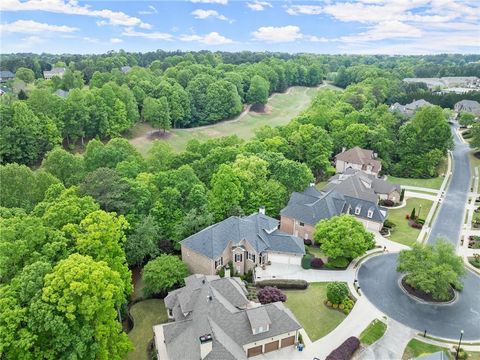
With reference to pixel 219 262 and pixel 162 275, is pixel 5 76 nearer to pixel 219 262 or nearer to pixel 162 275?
pixel 162 275

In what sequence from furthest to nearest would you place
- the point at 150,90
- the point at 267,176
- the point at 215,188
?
the point at 150,90
the point at 267,176
the point at 215,188

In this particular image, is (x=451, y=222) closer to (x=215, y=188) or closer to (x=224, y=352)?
(x=215, y=188)

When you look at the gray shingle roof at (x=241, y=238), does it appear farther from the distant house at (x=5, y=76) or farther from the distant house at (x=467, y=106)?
the distant house at (x=5, y=76)

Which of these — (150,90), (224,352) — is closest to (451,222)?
(224,352)

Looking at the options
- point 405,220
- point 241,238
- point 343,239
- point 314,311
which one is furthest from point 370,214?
point 314,311

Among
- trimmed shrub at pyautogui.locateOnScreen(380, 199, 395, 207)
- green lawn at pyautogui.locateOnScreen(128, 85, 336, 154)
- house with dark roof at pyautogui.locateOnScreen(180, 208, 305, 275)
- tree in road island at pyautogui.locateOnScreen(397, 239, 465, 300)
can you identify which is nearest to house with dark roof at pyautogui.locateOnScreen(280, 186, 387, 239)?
house with dark roof at pyautogui.locateOnScreen(180, 208, 305, 275)

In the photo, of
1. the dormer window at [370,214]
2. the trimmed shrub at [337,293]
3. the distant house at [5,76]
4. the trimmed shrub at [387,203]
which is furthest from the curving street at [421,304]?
the distant house at [5,76]

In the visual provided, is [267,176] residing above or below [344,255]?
above
